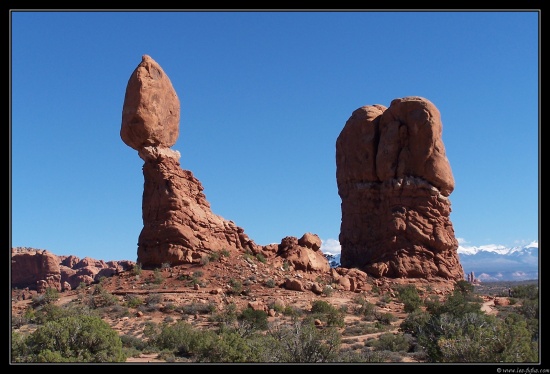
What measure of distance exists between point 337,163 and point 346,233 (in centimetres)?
458

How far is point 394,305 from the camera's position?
2970cm

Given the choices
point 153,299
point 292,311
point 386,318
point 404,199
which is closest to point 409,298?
point 386,318

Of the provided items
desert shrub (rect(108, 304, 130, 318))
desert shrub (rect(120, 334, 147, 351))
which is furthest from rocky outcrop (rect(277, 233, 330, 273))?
desert shrub (rect(120, 334, 147, 351))

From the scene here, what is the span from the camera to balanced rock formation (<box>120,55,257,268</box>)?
29625 millimetres

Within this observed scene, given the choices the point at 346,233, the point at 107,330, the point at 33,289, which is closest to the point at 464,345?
the point at 107,330

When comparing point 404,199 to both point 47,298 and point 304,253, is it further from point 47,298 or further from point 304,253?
point 47,298

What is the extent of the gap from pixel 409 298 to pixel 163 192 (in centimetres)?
1255

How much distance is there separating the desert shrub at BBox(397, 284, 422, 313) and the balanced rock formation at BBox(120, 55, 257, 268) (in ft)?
27.3

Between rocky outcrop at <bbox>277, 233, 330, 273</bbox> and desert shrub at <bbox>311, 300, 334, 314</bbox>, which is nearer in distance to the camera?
desert shrub at <bbox>311, 300, 334, 314</bbox>

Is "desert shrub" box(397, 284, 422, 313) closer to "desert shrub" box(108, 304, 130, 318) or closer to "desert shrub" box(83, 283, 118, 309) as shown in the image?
"desert shrub" box(108, 304, 130, 318)

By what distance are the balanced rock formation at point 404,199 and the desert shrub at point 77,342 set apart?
68.6 ft

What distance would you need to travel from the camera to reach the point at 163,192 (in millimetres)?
29828

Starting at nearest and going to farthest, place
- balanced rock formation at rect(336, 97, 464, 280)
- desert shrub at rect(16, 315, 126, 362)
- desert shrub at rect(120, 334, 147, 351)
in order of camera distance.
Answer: desert shrub at rect(16, 315, 126, 362), desert shrub at rect(120, 334, 147, 351), balanced rock formation at rect(336, 97, 464, 280)

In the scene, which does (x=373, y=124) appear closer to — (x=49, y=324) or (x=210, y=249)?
(x=210, y=249)
